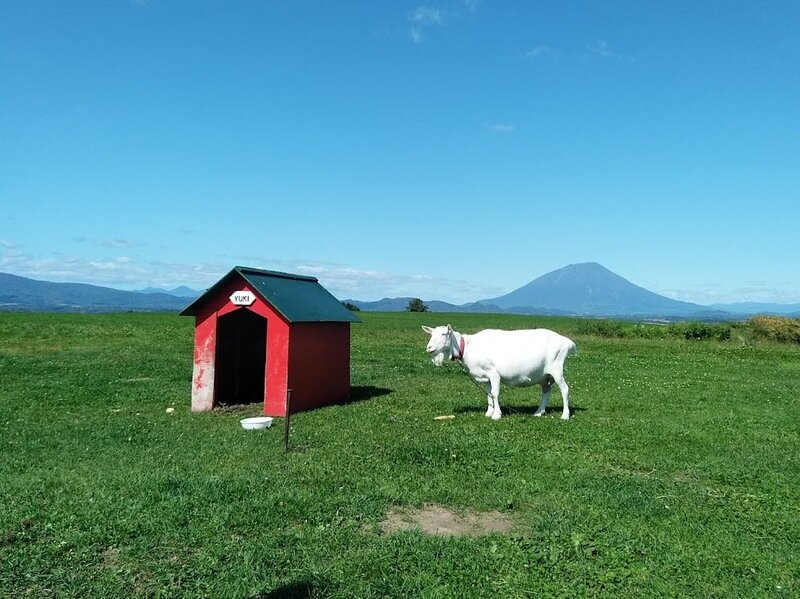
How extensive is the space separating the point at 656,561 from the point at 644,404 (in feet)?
36.7

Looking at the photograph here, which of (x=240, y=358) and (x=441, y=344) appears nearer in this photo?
(x=441, y=344)

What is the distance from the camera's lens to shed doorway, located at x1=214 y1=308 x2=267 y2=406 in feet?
57.0

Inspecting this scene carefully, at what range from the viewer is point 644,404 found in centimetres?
1681

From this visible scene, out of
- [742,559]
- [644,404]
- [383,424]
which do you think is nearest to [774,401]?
[644,404]

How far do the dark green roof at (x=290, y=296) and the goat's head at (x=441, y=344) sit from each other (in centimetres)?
330

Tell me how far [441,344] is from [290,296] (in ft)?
14.6

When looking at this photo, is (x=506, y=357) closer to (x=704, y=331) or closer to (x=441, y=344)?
(x=441, y=344)

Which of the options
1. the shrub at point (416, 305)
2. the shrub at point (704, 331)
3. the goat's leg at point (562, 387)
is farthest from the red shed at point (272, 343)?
the shrub at point (416, 305)

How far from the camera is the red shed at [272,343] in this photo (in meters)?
15.0

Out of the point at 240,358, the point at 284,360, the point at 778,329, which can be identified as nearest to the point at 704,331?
the point at 778,329

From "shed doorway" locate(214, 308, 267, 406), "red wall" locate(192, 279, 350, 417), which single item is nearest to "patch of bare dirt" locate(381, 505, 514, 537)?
"red wall" locate(192, 279, 350, 417)

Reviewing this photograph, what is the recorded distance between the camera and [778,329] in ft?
146

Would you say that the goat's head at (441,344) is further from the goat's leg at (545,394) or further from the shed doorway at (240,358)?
the shed doorway at (240,358)

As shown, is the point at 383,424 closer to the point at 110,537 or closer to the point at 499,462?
the point at 499,462
